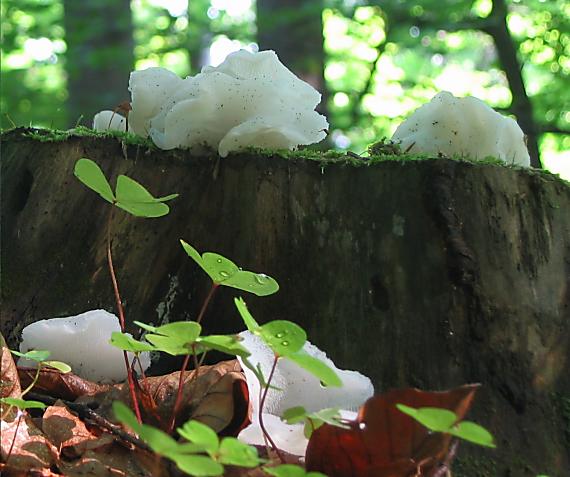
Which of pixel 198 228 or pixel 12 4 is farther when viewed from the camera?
pixel 12 4

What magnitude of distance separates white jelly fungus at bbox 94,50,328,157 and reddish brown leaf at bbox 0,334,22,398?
2.86 feet

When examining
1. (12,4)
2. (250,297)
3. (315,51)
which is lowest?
(250,297)

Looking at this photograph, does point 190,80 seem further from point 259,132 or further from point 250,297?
point 250,297

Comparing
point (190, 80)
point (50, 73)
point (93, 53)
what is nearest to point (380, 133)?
point (93, 53)

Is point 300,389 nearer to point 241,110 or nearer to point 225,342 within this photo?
point 225,342

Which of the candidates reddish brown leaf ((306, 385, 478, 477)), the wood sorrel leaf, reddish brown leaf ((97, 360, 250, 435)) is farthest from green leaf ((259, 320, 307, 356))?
the wood sorrel leaf

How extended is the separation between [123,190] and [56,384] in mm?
590

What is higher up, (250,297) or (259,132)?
(259,132)

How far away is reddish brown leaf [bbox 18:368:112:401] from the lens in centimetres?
164

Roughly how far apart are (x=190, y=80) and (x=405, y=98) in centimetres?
723

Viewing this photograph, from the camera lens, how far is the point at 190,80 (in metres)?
2.06

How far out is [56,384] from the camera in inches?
64.8

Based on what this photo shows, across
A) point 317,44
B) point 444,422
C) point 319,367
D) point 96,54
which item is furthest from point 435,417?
point 96,54

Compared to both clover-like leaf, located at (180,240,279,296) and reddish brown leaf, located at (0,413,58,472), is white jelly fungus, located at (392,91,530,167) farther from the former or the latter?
reddish brown leaf, located at (0,413,58,472)
